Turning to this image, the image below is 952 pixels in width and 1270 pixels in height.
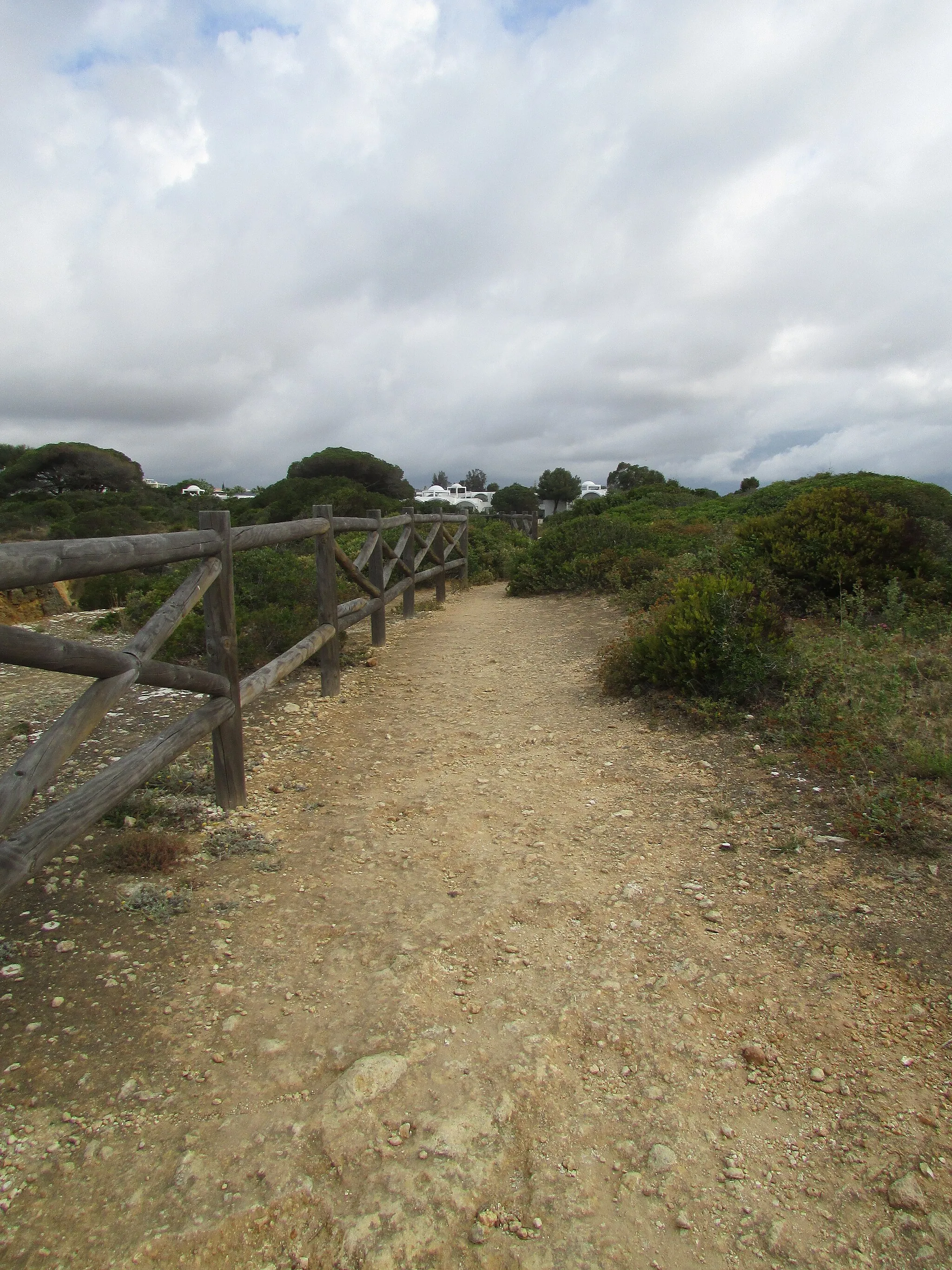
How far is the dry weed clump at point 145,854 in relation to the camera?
11.5 feet

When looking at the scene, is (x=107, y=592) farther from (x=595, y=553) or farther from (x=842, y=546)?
(x=842, y=546)

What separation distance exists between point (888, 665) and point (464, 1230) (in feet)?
14.3

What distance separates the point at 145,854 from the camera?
3549 millimetres

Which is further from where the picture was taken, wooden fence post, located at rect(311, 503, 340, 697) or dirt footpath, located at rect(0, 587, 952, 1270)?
wooden fence post, located at rect(311, 503, 340, 697)

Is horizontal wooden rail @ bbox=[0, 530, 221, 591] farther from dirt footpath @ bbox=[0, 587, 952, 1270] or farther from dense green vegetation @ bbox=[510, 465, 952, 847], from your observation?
dense green vegetation @ bbox=[510, 465, 952, 847]

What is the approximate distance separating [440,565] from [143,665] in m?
9.55

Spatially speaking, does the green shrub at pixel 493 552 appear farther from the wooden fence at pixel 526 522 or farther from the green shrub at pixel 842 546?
the green shrub at pixel 842 546

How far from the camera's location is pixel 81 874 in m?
3.45

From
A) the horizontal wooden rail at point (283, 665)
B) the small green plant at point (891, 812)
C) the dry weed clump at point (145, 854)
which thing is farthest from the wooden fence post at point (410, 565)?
the small green plant at point (891, 812)

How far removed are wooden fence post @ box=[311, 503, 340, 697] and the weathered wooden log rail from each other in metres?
0.01

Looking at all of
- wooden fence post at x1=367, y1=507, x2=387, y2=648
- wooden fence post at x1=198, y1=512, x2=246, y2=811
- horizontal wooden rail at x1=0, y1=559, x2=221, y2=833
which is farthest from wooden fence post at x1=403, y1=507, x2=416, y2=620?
horizontal wooden rail at x1=0, y1=559, x2=221, y2=833

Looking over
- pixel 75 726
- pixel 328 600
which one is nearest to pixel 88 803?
pixel 75 726

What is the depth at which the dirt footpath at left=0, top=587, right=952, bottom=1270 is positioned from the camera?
6.38 ft

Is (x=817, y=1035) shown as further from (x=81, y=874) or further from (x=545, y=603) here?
(x=545, y=603)
